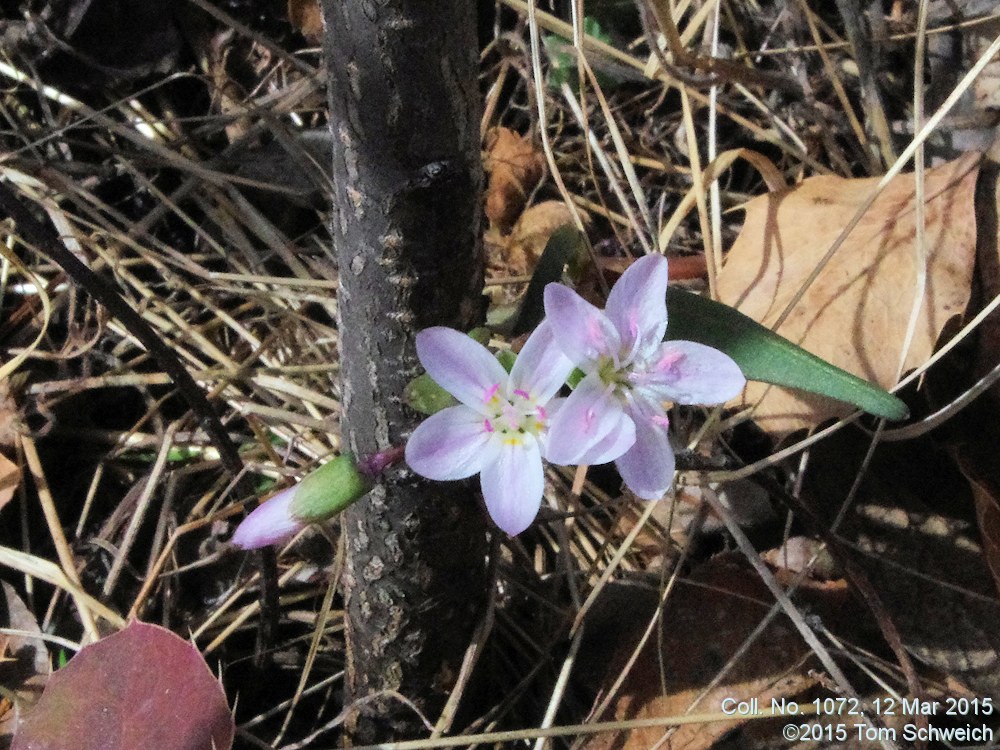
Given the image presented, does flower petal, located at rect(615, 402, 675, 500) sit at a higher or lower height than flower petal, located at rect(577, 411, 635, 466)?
lower


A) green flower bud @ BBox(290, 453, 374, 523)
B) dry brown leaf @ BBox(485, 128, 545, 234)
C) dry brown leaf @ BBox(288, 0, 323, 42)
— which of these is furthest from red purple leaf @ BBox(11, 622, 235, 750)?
dry brown leaf @ BBox(288, 0, 323, 42)

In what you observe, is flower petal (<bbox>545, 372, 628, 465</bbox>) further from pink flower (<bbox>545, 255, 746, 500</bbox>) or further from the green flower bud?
the green flower bud

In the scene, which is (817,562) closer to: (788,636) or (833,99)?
(788,636)

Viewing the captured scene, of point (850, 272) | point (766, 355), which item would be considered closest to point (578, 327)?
point (766, 355)

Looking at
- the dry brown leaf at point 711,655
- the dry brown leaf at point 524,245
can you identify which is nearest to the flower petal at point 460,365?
the dry brown leaf at point 711,655

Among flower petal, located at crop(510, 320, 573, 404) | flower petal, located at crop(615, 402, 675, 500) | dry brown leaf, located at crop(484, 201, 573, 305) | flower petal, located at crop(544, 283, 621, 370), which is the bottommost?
dry brown leaf, located at crop(484, 201, 573, 305)

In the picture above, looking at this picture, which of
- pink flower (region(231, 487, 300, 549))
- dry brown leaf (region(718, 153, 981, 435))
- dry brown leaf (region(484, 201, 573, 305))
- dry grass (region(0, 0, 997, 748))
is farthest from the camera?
dry brown leaf (region(484, 201, 573, 305))

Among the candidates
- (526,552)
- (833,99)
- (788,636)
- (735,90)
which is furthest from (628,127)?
(788,636)
